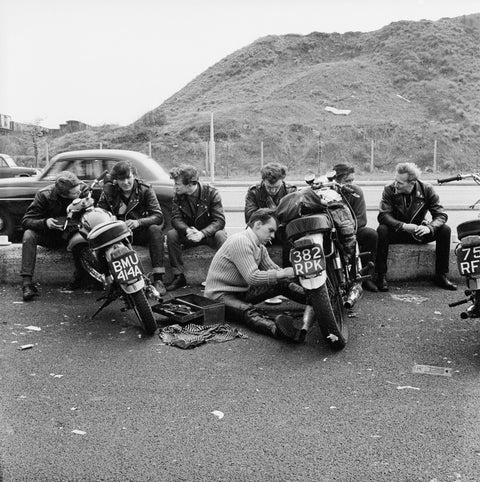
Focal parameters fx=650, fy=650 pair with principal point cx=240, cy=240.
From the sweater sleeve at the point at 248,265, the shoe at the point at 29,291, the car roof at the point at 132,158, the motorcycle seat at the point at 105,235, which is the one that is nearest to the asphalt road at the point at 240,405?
the sweater sleeve at the point at 248,265

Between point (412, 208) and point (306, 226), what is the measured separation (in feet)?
8.94

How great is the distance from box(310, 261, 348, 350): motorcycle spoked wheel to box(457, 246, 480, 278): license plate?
1.02 meters

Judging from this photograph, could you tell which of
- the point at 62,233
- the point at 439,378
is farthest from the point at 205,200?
the point at 439,378

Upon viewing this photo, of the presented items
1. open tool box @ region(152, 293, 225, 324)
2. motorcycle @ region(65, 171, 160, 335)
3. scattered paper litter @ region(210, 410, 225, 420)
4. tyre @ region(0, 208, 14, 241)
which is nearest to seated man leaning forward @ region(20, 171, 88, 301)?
motorcycle @ region(65, 171, 160, 335)

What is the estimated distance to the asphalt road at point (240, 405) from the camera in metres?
3.35

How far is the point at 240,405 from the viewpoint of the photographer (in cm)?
416

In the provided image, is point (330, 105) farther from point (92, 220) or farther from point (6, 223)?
point (92, 220)

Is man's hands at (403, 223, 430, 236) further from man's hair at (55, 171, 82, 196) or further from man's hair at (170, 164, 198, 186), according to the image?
man's hair at (55, 171, 82, 196)

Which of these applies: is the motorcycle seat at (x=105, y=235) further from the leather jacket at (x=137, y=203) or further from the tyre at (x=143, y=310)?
the leather jacket at (x=137, y=203)

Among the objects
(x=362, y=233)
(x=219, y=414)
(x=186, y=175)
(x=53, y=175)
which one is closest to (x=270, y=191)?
(x=186, y=175)

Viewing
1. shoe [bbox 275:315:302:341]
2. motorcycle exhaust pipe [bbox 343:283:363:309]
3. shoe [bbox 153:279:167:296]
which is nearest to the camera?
shoe [bbox 275:315:302:341]

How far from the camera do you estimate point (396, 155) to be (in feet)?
173

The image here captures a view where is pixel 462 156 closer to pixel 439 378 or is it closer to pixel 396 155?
pixel 396 155

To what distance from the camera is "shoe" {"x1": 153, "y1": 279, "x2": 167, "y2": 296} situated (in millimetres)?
7102
